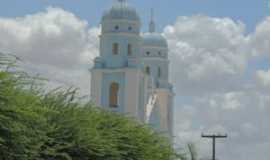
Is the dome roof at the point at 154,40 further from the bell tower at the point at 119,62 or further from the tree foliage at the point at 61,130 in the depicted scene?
the tree foliage at the point at 61,130

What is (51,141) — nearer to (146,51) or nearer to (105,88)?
(105,88)

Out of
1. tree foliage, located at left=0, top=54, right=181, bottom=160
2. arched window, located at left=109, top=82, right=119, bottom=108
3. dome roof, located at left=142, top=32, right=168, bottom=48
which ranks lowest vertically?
tree foliage, located at left=0, top=54, right=181, bottom=160

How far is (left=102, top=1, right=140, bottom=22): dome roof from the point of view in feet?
224

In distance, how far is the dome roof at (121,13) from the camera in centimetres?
6838

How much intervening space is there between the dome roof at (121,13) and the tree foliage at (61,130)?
41.8 m

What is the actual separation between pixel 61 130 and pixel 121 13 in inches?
1947

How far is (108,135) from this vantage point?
21578mm

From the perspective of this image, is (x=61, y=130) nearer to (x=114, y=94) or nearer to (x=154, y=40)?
(x=114, y=94)

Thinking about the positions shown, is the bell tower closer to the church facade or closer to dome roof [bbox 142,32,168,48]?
the church facade

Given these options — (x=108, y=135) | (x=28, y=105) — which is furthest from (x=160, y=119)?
(x=28, y=105)

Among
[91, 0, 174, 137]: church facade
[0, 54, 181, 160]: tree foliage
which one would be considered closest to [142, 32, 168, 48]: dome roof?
[91, 0, 174, 137]: church facade

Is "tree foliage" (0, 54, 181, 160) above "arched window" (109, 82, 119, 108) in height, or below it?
below

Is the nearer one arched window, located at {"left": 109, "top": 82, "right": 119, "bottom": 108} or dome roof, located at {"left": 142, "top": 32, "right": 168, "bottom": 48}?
arched window, located at {"left": 109, "top": 82, "right": 119, "bottom": 108}

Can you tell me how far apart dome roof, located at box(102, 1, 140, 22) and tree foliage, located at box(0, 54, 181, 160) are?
4177cm
